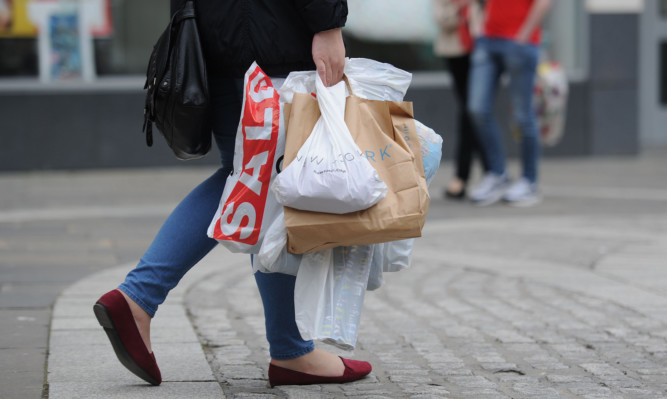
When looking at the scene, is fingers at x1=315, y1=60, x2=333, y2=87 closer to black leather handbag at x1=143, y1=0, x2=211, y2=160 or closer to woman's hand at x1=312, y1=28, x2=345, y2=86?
woman's hand at x1=312, y1=28, x2=345, y2=86

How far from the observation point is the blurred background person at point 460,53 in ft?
24.7

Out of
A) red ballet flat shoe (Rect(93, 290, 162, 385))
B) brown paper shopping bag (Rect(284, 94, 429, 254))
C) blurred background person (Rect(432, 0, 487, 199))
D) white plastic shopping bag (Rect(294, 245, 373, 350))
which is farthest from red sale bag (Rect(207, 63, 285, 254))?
blurred background person (Rect(432, 0, 487, 199))

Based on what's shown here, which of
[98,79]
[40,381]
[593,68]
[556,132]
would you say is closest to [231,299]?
[40,381]

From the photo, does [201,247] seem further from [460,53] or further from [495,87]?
[460,53]

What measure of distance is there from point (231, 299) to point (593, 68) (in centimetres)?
722

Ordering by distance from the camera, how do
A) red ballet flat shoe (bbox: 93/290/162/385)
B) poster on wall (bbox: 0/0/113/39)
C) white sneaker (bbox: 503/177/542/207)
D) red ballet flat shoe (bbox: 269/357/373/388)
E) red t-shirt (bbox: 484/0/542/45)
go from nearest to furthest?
red ballet flat shoe (bbox: 93/290/162/385) < red ballet flat shoe (bbox: 269/357/373/388) < red t-shirt (bbox: 484/0/542/45) < white sneaker (bbox: 503/177/542/207) < poster on wall (bbox: 0/0/113/39)

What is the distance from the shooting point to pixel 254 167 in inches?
109

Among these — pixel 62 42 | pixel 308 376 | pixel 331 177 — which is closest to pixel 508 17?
pixel 62 42

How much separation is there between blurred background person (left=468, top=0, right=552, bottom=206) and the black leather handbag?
466 centimetres

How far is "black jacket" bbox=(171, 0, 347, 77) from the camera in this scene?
2.81 metres

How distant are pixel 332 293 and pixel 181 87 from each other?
2.17 ft

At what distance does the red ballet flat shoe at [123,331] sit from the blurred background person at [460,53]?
4923 millimetres

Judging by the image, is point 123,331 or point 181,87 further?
point 123,331

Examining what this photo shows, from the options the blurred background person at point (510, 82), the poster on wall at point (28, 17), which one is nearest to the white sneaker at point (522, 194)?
the blurred background person at point (510, 82)
